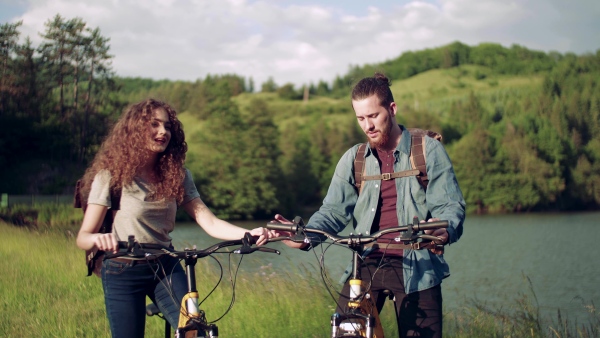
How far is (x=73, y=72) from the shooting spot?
26000 mm

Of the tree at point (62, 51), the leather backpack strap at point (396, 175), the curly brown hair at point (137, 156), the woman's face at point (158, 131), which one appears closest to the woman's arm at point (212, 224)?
the curly brown hair at point (137, 156)

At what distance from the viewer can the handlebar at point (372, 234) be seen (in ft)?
9.70

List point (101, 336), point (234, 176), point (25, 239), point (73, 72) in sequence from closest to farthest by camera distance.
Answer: point (101, 336) → point (25, 239) → point (73, 72) → point (234, 176)

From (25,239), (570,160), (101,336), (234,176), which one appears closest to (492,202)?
(570,160)

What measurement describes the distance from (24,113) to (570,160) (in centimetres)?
4402

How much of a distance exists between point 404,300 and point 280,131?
60.7 metres

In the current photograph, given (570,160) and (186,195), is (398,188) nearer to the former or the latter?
(186,195)

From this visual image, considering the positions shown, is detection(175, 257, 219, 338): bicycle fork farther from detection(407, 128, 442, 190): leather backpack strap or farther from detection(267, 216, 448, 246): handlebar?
detection(407, 128, 442, 190): leather backpack strap

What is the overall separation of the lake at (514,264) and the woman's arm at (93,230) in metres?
4.53

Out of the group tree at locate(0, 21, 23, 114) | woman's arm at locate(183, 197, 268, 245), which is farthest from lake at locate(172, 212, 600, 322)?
tree at locate(0, 21, 23, 114)

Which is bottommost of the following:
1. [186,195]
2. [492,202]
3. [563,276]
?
[492,202]

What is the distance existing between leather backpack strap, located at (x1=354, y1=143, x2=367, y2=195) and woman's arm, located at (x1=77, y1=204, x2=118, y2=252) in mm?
1310

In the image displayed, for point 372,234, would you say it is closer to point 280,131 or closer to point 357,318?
point 357,318

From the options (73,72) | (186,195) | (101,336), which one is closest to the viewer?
(186,195)
